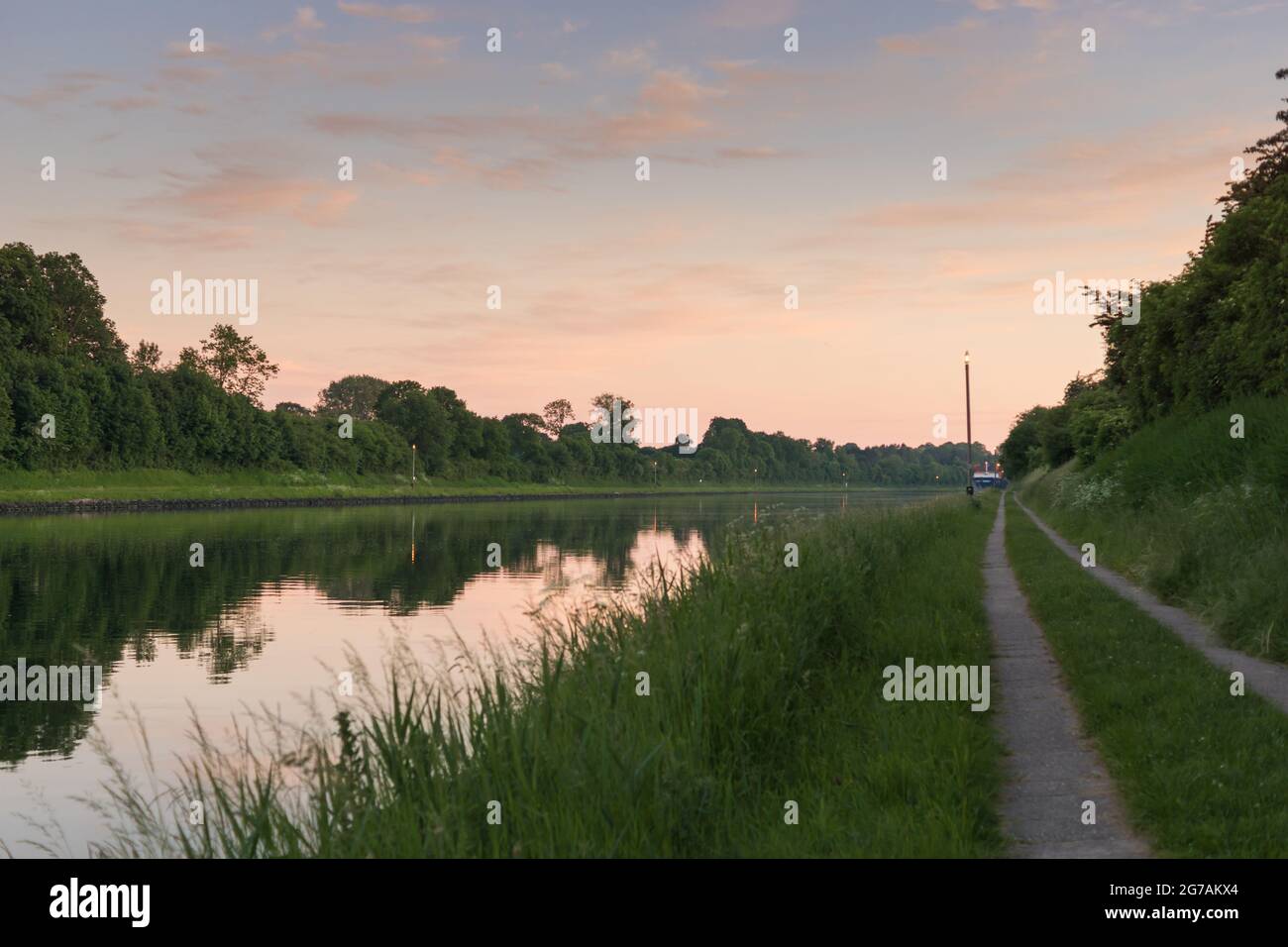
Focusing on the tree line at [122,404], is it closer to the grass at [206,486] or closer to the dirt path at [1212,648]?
the grass at [206,486]

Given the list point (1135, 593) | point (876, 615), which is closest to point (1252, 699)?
point (876, 615)

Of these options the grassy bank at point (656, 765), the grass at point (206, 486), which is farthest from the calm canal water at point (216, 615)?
the grass at point (206, 486)

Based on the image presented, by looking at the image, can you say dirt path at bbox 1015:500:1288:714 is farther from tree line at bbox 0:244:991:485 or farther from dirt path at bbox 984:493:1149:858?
tree line at bbox 0:244:991:485

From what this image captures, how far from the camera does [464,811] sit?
23.2 ft

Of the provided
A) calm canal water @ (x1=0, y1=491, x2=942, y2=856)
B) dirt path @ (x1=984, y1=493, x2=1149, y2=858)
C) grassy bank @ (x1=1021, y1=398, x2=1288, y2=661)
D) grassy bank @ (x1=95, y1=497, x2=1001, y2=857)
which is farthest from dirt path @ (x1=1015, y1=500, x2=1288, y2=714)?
calm canal water @ (x1=0, y1=491, x2=942, y2=856)

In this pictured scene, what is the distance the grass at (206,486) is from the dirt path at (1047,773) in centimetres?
7521

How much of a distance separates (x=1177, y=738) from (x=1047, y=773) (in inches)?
47.5

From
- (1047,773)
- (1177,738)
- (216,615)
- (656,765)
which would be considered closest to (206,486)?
(216,615)

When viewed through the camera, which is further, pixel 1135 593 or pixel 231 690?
pixel 1135 593

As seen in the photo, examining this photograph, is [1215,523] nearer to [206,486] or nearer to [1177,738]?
[1177,738]

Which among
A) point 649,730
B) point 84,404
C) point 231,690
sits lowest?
point 231,690

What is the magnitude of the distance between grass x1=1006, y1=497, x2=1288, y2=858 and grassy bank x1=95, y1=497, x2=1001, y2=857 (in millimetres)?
1049
